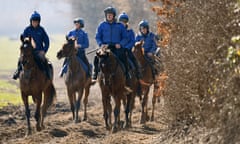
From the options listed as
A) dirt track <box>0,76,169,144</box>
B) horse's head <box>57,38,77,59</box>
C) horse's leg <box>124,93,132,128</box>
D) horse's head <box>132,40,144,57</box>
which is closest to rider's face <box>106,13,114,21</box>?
horse's leg <box>124,93,132,128</box>

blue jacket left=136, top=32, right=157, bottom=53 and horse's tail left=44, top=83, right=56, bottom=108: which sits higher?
blue jacket left=136, top=32, right=157, bottom=53

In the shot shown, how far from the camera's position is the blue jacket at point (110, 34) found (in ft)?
54.3

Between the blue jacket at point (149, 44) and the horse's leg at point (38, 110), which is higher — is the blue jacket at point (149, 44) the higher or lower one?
the higher one

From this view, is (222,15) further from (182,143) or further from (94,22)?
(94,22)

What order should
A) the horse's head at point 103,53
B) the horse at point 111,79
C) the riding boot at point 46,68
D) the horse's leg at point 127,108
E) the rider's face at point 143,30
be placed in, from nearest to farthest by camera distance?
the horse's head at point 103,53 < the horse at point 111,79 < the riding boot at point 46,68 < the horse's leg at point 127,108 < the rider's face at point 143,30

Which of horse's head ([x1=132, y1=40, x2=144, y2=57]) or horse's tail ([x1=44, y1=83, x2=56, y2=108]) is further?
horse's head ([x1=132, y1=40, x2=144, y2=57])

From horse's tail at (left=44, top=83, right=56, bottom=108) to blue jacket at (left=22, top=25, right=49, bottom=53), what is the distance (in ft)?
4.21

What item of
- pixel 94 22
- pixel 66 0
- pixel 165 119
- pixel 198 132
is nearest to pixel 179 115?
pixel 165 119

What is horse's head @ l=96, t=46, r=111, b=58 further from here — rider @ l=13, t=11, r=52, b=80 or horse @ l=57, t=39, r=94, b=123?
horse @ l=57, t=39, r=94, b=123

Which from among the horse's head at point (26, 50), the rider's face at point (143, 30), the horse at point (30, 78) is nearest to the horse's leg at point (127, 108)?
the horse at point (30, 78)

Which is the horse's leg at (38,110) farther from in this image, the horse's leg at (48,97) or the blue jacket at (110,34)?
the blue jacket at (110,34)

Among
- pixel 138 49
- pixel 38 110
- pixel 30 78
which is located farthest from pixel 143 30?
pixel 30 78

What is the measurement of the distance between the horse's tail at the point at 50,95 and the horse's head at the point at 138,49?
2981 millimetres

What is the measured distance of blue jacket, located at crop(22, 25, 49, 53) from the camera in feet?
57.0
